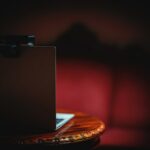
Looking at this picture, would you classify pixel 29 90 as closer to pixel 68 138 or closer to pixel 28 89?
pixel 28 89

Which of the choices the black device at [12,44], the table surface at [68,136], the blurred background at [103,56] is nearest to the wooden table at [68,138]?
the table surface at [68,136]

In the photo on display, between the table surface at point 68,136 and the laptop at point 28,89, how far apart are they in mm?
57

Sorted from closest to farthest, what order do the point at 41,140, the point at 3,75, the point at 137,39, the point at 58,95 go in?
the point at 41,140 < the point at 3,75 < the point at 137,39 < the point at 58,95

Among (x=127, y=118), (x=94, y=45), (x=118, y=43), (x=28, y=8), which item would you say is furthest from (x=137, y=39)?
(x=28, y=8)

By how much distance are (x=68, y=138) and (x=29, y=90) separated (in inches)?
9.5

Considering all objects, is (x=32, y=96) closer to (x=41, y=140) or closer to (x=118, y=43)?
(x=41, y=140)

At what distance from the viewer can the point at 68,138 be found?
1.35 m

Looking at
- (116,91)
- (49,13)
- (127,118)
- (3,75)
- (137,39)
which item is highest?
(49,13)

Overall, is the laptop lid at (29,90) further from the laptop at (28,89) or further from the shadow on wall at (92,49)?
the shadow on wall at (92,49)

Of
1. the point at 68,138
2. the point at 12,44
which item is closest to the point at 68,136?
the point at 68,138

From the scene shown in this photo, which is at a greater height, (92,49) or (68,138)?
(92,49)

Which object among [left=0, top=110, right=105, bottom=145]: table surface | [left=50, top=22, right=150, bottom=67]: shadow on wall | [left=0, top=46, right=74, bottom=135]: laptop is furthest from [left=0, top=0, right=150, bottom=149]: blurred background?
[left=0, top=46, right=74, bottom=135]: laptop

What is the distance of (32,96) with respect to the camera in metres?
1.39

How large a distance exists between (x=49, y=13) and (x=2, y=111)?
0.87m
